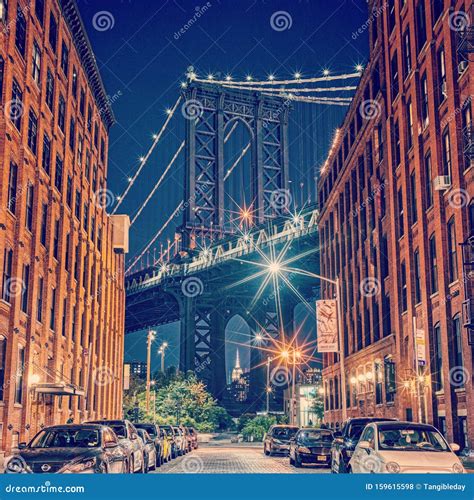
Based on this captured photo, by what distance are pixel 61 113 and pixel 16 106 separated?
11790 millimetres

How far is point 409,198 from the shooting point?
39500 mm

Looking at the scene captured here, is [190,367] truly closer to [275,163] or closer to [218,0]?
[275,163]

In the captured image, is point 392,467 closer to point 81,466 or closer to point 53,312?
point 81,466

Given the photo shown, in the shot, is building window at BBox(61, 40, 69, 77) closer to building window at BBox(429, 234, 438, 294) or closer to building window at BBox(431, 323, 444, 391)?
building window at BBox(429, 234, 438, 294)

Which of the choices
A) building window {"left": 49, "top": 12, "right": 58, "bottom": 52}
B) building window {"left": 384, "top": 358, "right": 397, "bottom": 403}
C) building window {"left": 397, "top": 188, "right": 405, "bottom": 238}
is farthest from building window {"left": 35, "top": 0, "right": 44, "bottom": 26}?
building window {"left": 384, "top": 358, "right": 397, "bottom": 403}

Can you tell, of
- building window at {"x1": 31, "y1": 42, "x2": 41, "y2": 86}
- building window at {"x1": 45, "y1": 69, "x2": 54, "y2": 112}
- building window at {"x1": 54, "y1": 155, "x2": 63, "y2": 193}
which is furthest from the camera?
building window at {"x1": 54, "y1": 155, "x2": 63, "y2": 193}

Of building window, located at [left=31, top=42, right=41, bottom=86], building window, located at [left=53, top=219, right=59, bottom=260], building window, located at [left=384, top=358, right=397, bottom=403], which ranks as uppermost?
building window, located at [left=31, top=42, right=41, bottom=86]

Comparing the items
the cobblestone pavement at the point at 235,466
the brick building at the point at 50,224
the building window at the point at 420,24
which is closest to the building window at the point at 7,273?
the brick building at the point at 50,224

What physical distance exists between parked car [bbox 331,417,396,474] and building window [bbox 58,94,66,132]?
94.2 feet

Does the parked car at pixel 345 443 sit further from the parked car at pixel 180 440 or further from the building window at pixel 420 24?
the building window at pixel 420 24

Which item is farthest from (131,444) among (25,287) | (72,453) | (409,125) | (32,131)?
(409,125)

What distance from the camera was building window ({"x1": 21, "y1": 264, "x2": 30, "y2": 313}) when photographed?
35.6 metres

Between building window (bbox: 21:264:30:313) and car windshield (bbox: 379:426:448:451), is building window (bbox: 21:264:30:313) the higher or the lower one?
the higher one
